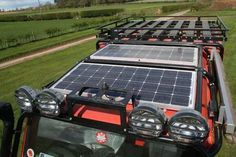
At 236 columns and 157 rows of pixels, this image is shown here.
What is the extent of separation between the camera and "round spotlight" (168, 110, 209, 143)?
1.87 metres

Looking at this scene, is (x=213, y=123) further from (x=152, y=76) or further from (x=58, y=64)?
(x=58, y=64)

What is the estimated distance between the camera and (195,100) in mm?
2572

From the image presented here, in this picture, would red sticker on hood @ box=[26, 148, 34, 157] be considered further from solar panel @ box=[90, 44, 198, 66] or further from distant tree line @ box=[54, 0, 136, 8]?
distant tree line @ box=[54, 0, 136, 8]

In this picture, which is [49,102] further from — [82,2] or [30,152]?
[82,2]

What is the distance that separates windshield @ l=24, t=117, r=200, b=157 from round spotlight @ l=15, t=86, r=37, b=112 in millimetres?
258

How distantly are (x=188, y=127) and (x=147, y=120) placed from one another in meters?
0.32

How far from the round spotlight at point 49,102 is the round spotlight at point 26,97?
0.09 metres

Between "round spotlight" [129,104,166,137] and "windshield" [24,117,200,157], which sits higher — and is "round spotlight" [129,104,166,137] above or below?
above

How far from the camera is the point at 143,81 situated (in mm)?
3062

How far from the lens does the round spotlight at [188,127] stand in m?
1.87

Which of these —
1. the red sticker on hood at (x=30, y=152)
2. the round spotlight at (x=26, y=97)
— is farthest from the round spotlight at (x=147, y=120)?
the red sticker on hood at (x=30, y=152)

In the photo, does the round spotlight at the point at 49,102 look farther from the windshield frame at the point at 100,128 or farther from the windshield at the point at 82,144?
the windshield at the point at 82,144

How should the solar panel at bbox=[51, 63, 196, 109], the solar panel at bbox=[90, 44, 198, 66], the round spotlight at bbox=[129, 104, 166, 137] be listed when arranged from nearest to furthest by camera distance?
the round spotlight at bbox=[129, 104, 166, 137], the solar panel at bbox=[51, 63, 196, 109], the solar panel at bbox=[90, 44, 198, 66]

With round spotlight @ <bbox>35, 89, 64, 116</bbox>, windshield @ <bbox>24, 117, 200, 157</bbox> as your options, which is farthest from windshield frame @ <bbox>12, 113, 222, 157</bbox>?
round spotlight @ <bbox>35, 89, 64, 116</bbox>
